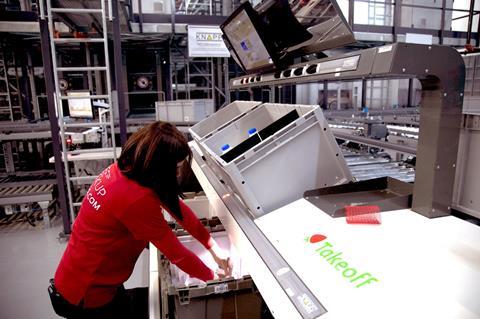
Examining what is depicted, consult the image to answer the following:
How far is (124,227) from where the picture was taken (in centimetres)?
152

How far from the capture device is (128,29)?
548cm

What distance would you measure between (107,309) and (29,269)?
79.0 inches

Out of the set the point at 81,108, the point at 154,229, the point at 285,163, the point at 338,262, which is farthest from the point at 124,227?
the point at 81,108

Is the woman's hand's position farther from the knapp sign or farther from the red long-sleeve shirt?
the knapp sign

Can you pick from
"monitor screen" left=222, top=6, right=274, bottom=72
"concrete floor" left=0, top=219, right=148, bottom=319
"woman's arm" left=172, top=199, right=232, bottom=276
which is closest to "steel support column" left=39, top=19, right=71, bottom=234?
"concrete floor" left=0, top=219, right=148, bottom=319

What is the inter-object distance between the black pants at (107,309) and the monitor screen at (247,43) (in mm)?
1456

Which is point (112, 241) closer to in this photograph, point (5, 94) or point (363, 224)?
point (363, 224)

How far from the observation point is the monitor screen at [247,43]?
1.82 meters

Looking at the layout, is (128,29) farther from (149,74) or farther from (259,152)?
(259,152)

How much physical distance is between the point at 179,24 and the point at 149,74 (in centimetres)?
277

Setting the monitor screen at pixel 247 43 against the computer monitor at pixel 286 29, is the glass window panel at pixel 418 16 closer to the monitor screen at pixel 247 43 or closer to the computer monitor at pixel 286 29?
the monitor screen at pixel 247 43

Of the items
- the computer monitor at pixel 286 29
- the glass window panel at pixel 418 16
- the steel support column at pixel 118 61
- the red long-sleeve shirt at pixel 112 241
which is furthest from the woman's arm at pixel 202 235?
the glass window panel at pixel 418 16

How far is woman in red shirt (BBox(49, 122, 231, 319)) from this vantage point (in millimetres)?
1378

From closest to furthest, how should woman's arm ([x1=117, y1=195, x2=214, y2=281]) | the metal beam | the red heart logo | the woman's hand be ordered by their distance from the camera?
the red heart logo → woman's arm ([x1=117, y1=195, x2=214, y2=281]) → the woman's hand → the metal beam
